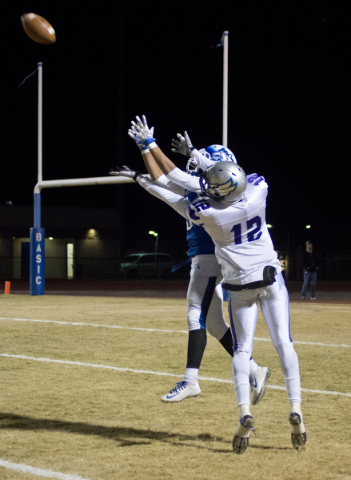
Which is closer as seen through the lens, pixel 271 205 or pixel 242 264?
pixel 242 264

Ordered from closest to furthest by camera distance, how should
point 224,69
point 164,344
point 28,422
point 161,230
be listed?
point 28,422 < point 164,344 < point 224,69 < point 161,230

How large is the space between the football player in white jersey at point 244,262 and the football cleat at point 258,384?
0.69 metres

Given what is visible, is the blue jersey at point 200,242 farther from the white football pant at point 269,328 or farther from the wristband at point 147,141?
the white football pant at point 269,328

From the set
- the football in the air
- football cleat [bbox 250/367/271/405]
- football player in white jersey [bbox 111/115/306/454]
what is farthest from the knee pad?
the football in the air

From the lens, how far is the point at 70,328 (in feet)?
36.0

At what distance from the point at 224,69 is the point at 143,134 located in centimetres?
1306

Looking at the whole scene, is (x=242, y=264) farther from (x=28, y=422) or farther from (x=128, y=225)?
(x=128, y=225)

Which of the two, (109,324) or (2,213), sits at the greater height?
(2,213)

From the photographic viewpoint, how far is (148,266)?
118 feet

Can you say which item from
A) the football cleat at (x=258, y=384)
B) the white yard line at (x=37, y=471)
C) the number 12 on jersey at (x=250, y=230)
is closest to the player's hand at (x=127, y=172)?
the number 12 on jersey at (x=250, y=230)

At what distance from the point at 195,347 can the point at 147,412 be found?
2.26ft

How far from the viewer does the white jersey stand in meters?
4.19

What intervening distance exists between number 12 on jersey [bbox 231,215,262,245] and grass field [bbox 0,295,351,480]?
1445 mm

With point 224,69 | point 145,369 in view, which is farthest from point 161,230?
point 145,369
